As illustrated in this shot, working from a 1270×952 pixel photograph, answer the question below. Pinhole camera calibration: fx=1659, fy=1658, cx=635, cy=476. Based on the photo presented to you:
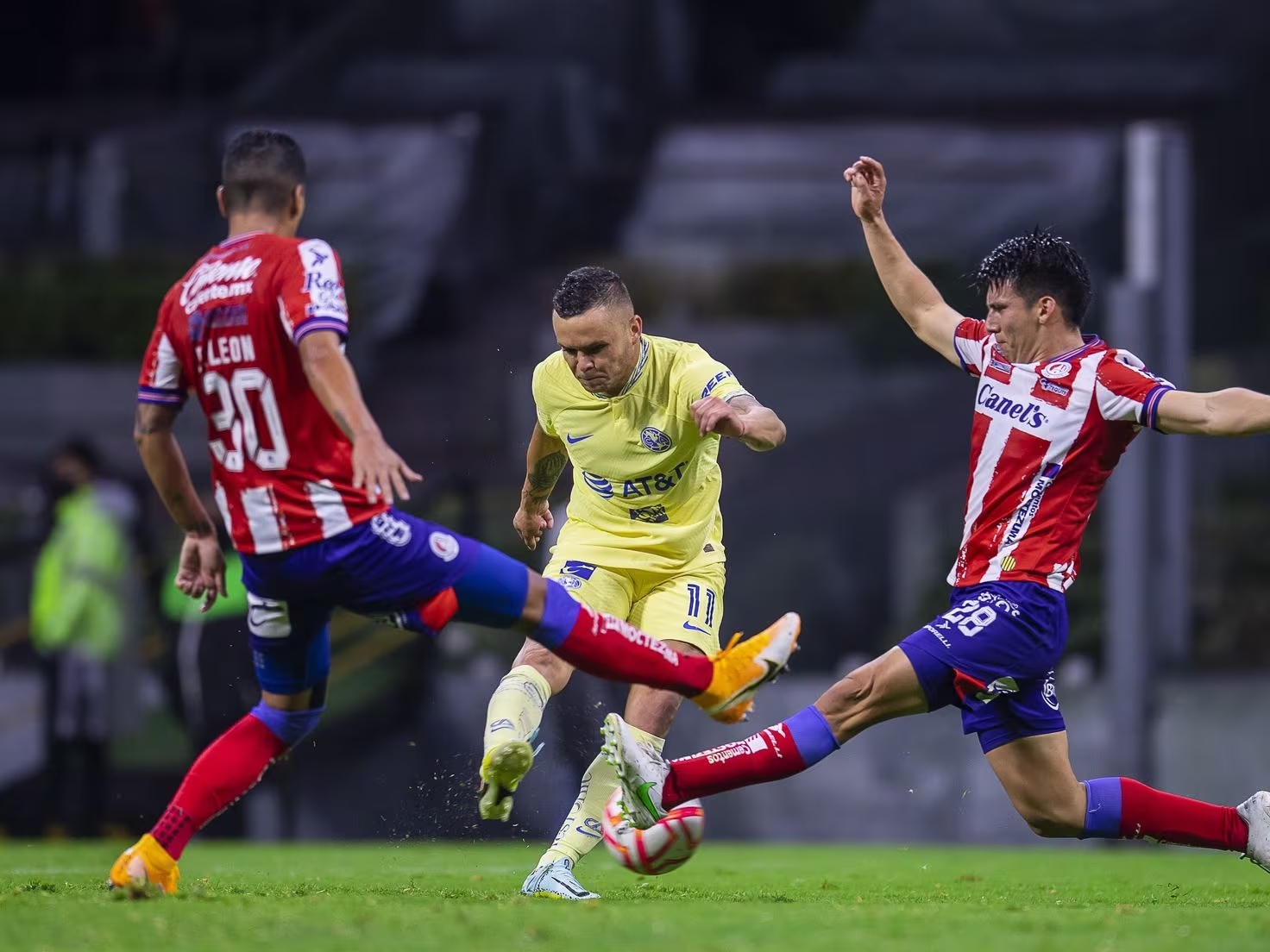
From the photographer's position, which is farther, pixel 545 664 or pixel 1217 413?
pixel 545 664

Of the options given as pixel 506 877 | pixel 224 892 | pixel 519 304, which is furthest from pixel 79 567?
pixel 224 892

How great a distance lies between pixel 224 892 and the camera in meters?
5.82

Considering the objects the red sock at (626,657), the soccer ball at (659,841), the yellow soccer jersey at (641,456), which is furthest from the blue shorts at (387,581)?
the yellow soccer jersey at (641,456)

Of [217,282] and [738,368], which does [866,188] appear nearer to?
[217,282]

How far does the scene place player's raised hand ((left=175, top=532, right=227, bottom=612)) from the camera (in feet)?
18.6

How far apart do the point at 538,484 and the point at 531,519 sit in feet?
0.50

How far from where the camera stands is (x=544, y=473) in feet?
22.5

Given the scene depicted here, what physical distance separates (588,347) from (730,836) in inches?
296

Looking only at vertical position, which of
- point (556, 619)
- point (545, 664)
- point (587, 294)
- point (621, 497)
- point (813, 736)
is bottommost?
point (813, 736)

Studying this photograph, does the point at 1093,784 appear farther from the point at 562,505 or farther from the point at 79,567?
the point at 79,567

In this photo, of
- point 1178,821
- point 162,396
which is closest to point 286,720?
point 162,396

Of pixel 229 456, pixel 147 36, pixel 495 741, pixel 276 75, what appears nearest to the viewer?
A: pixel 229 456

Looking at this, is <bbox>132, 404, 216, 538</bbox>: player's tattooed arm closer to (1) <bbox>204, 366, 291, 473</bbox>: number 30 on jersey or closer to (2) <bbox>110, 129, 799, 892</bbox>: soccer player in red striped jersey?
(2) <bbox>110, 129, 799, 892</bbox>: soccer player in red striped jersey

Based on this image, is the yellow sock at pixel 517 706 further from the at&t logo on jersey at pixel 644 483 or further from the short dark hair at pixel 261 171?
the short dark hair at pixel 261 171
